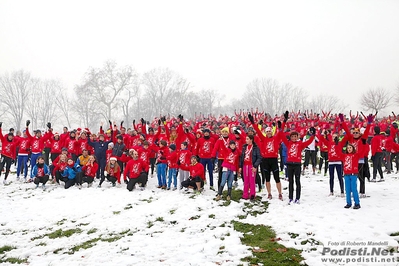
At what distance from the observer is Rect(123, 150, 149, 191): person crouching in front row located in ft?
36.6

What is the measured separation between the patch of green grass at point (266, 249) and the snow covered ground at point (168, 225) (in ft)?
0.66

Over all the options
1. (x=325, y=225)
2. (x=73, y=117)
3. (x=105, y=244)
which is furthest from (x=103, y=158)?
(x=73, y=117)

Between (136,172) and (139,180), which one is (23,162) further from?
(139,180)

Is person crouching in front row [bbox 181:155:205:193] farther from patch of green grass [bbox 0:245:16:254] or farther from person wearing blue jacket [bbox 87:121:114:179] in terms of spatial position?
patch of green grass [bbox 0:245:16:254]

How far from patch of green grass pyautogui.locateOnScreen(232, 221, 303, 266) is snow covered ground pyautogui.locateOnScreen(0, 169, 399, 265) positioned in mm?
203

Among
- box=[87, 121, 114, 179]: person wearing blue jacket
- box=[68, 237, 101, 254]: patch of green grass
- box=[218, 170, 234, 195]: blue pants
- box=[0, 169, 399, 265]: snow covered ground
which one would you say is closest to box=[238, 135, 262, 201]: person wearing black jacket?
box=[218, 170, 234, 195]: blue pants

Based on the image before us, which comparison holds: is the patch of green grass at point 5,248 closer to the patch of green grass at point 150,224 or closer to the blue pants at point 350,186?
the patch of green grass at point 150,224

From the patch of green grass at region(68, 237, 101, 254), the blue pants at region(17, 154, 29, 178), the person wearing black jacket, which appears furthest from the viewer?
the blue pants at region(17, 154, 29, 178)

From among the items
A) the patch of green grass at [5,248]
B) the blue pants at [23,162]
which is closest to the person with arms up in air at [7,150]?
the blue pants at [23,162]

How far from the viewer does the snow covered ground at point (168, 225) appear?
562 cm

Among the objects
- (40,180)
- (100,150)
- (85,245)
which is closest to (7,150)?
(40,180)

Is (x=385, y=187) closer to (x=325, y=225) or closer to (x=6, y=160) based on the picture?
(x=325, y=225)

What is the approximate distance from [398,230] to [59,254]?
7.34m

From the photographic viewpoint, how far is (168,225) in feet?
23.9
